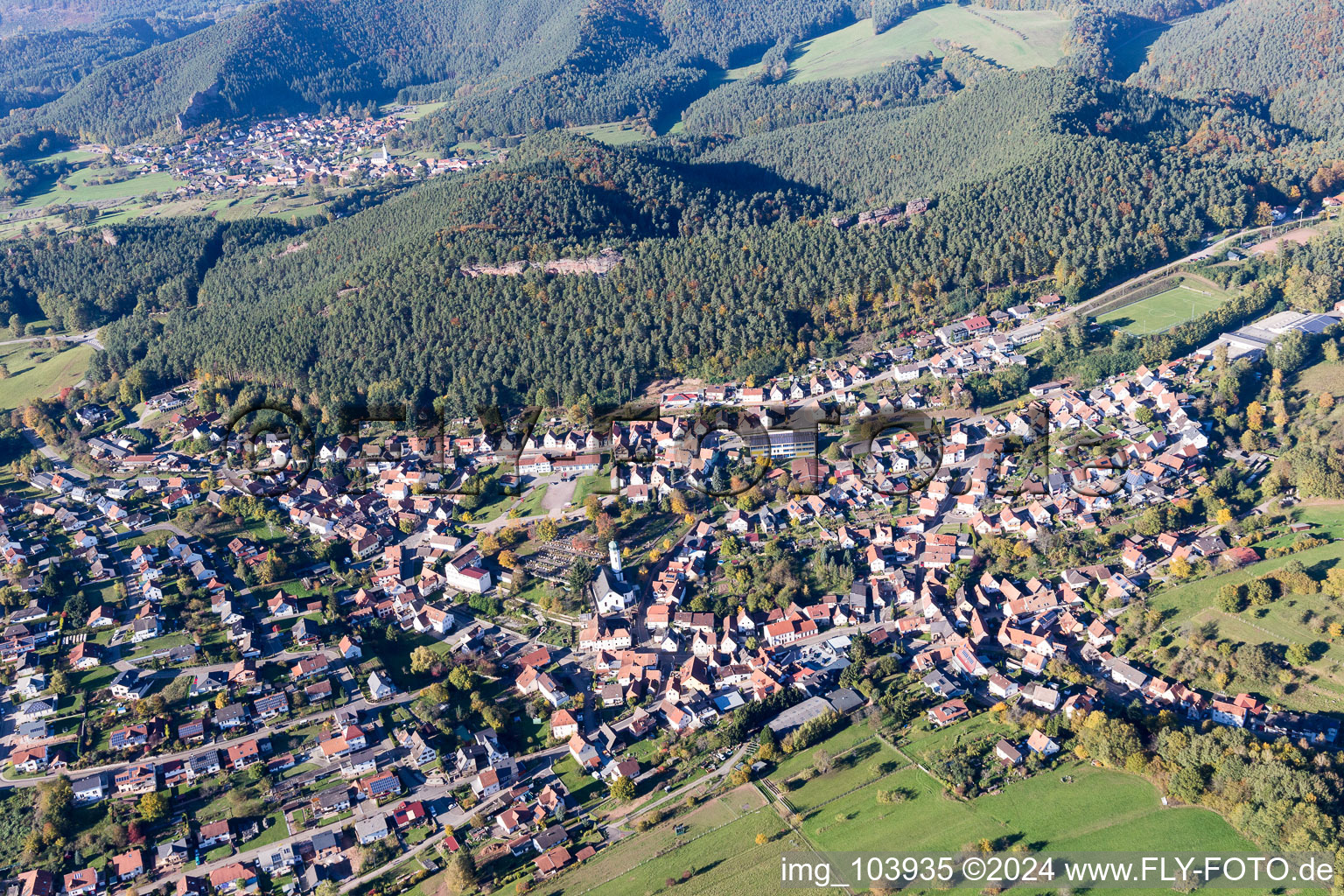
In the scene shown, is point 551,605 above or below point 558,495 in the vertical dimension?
below

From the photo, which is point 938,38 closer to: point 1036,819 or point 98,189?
point 98,189

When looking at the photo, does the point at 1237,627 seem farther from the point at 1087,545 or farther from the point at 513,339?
the point at 513,339

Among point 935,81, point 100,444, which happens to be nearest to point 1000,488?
point 100,444

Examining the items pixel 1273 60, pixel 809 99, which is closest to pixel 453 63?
pixel 809 99

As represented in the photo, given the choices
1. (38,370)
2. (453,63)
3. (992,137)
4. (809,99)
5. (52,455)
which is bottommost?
(52,455)

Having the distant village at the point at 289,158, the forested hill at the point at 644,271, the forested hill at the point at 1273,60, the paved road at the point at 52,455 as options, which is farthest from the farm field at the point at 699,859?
the distant village at the point at 289,158

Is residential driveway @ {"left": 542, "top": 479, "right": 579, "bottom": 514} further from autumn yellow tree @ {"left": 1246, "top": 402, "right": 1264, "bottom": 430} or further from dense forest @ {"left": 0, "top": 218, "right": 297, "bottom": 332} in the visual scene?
dense forest @ {"left": 0, "top": 218, "right": 297, "bottom": 332}
